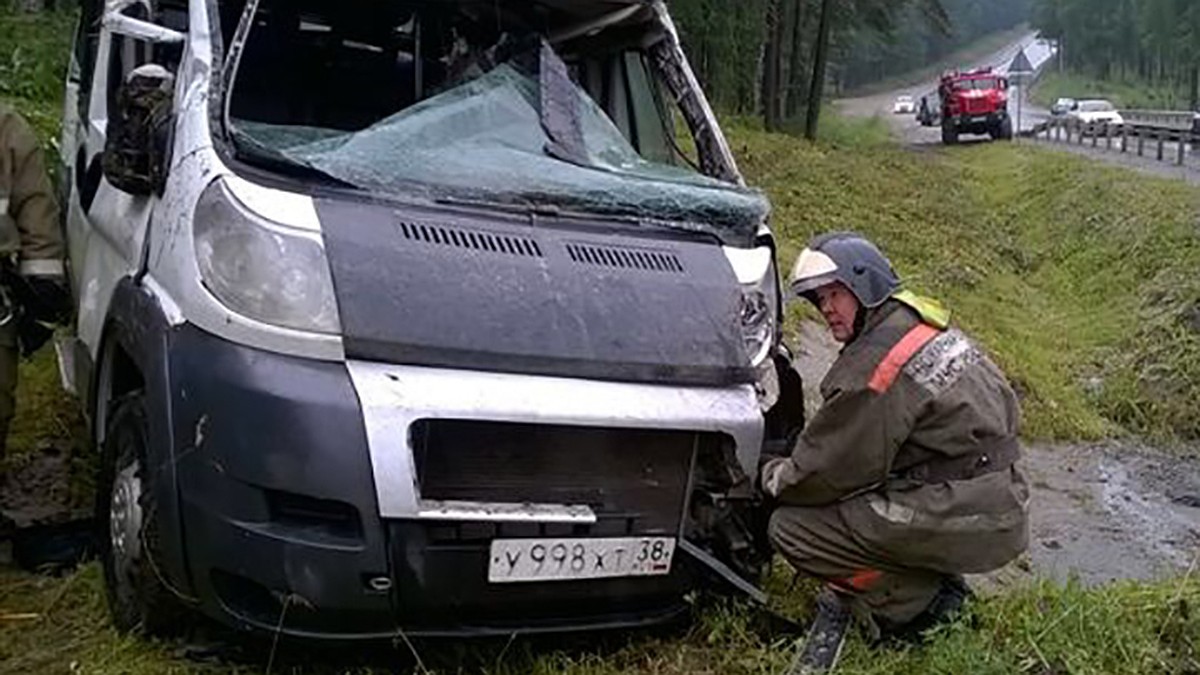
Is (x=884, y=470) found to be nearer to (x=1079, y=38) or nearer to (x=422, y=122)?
(x=422, y=122)

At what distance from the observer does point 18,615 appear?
13.4 ft

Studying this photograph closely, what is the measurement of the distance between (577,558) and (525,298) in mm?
655

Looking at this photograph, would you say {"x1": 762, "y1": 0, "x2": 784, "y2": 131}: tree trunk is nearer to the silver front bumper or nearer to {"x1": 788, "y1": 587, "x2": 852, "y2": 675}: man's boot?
{"x1": 788, "y1": 587, "x2": 852, "y2": 675}: man's boot

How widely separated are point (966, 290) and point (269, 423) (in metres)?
10.1

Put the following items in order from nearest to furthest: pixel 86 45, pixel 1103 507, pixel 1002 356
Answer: pixel 86 45
pixel 1103 507
pixel 1002 356

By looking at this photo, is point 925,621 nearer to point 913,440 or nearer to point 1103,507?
point 913,440

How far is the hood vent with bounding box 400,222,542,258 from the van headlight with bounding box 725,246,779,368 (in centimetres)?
64

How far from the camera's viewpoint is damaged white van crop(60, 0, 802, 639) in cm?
312

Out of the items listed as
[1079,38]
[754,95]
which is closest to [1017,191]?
[754,95]

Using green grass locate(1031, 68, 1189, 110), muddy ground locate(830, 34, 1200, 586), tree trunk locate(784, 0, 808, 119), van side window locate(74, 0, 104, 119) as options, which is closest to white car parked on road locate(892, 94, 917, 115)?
green grass locate(1031, 68, 1189, 110)

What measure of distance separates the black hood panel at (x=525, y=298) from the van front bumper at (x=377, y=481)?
0.21ft

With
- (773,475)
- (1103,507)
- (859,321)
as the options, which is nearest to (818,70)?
(1103,507)

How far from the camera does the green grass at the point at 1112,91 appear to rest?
73188mm

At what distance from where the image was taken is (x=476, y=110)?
4.23 m
